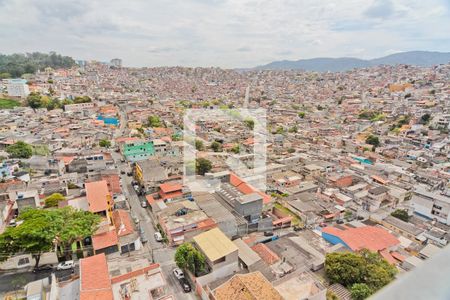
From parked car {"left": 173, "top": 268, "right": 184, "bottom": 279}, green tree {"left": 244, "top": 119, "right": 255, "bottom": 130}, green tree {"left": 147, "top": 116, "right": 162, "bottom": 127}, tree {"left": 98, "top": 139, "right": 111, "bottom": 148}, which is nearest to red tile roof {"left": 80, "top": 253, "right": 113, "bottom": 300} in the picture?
parked car {"left": 173, "top": 268, "right": 184, "bottom": 279}

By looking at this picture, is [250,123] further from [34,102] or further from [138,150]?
[34,102]

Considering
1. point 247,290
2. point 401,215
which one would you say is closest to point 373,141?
point 401,215

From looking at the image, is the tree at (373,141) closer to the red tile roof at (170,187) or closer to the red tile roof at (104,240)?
the red tile roof at (170,187)

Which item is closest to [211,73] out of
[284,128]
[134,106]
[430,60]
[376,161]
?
[134,106]

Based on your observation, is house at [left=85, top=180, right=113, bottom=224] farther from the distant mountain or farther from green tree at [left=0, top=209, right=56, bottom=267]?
the distant mountain

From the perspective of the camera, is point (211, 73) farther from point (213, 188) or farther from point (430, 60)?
point (430, 60)
